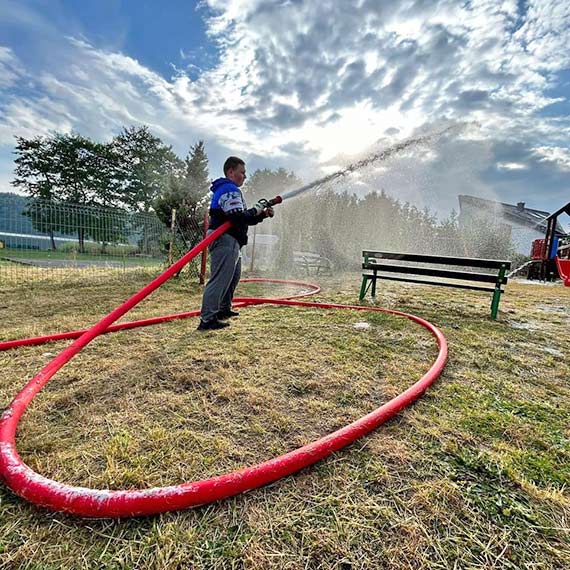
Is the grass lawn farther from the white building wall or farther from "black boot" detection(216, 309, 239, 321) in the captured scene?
the white building wall

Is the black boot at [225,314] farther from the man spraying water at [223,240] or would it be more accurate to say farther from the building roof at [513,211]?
the building roof at [513,211]

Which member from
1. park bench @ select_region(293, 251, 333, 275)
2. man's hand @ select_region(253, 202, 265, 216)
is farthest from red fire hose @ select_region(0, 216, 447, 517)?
park bench @ select_region(293, 251, 333, 275)

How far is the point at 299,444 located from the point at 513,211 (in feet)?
95.6

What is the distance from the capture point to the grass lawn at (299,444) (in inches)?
38.5

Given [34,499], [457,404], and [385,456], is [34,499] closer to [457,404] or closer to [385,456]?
[385,456]

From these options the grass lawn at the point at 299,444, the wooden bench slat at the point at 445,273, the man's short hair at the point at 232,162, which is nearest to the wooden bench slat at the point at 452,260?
the wooden bench slat at the point at 445,273

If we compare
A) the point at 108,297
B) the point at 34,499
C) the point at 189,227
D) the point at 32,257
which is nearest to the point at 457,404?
the point at 34,499

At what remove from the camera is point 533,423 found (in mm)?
1738

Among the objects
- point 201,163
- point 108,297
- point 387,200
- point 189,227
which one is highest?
point 201,163

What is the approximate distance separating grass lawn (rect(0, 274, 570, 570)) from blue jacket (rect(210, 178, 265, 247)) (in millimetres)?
1165

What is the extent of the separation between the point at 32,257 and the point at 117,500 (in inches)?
473

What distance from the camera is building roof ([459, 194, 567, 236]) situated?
2253 centimetres

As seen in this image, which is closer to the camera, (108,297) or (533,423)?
(533,423)

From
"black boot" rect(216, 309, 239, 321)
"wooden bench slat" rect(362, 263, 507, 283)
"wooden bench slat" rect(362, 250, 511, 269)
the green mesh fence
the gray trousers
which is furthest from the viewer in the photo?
the green mesh fence
